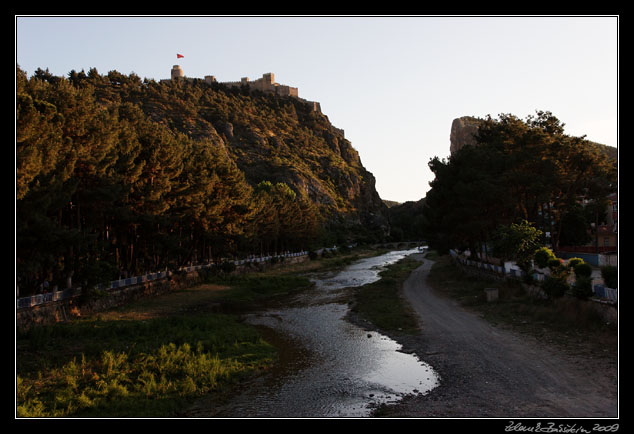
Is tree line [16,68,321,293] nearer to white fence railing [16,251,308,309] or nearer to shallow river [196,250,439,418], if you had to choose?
white fence railing [16,251,308,309]

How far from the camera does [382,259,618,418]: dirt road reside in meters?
13.5

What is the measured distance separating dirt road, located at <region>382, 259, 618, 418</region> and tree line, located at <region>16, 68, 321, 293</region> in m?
21.0

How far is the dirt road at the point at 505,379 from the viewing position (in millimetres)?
13508

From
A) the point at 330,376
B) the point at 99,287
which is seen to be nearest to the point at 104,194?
the point at 99,287

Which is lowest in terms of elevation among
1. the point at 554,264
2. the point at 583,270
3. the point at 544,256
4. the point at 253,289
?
the point at 253,289

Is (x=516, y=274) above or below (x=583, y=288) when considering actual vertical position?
below

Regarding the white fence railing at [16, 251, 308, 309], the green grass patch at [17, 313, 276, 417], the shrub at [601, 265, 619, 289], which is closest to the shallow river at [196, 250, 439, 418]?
the green grass patch at [17, 313, 276, 417]

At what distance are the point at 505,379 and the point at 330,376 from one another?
270 inches

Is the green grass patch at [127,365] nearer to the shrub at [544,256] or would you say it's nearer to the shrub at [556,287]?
the shrub at [556,287]

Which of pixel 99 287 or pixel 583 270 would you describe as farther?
pixel 99 287

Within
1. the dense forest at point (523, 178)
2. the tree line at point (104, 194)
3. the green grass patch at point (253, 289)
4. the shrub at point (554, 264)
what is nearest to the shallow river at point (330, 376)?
the shrub at point (554, 264)

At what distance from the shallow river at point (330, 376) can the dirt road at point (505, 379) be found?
1014 millimetres

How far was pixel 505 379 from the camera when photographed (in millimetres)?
16609

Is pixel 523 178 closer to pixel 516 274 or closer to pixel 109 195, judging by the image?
pixel 516 274
